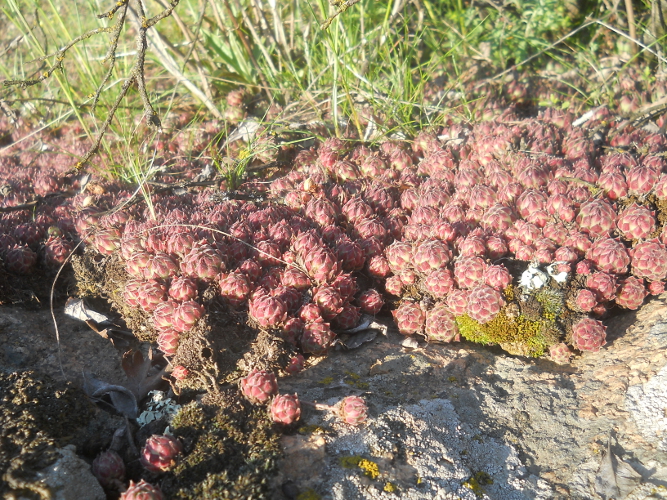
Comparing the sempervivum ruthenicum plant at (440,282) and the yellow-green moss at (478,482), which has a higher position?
the sempervivum ruthenicum plant at (440,282)

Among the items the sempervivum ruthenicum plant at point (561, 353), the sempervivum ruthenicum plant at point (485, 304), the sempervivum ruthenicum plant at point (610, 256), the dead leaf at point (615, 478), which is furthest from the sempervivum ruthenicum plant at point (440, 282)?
the dead leaf at point (615, 478)

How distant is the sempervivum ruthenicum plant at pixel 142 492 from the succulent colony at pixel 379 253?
2.25 feet

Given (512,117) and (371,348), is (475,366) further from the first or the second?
(512,117)

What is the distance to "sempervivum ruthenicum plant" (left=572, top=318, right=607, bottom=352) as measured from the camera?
3453mm

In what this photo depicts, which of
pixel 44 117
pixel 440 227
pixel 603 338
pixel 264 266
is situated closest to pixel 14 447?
pixel 264 266

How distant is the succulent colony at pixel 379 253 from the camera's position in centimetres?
346

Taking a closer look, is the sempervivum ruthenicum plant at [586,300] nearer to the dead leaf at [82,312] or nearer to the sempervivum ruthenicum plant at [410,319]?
the sempervivum ruthenicum plant at [410,319]

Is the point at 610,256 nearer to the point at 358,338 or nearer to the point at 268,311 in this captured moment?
the point at 358,338

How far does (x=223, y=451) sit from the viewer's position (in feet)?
8.32

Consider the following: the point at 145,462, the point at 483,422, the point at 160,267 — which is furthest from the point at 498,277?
the point at 145,462

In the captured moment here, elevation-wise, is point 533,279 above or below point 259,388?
below

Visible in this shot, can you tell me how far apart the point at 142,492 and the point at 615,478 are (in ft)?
7.45

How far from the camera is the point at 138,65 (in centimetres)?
312

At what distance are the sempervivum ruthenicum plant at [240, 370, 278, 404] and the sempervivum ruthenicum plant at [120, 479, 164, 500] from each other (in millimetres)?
690
